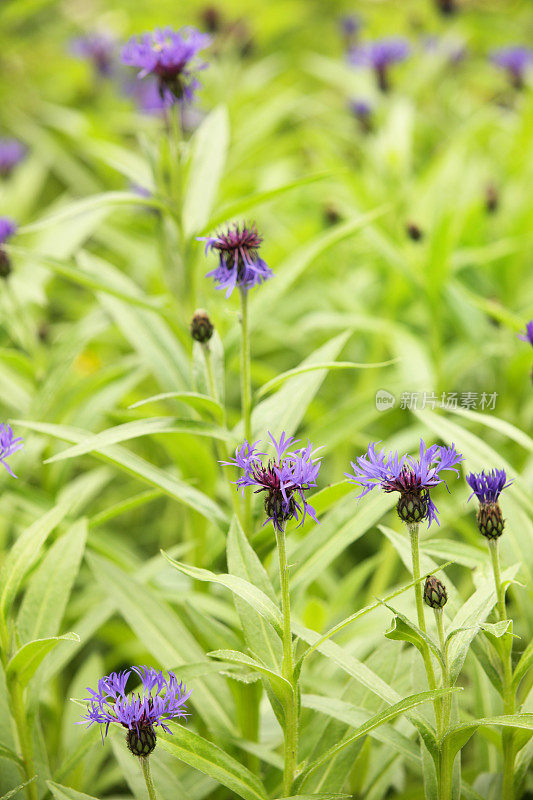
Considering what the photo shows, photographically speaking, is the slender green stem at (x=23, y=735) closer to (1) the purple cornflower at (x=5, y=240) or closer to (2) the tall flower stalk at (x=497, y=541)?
(2) the tall flower stalk at (x=497, y=541)

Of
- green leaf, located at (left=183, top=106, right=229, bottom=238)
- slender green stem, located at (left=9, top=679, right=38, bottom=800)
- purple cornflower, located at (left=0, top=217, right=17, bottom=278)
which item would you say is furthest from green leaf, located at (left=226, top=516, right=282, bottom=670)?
purple cornflower, located at (left=0, top=217, right=17, bottom=278)

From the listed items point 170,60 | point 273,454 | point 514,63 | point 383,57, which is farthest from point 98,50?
point 273,454

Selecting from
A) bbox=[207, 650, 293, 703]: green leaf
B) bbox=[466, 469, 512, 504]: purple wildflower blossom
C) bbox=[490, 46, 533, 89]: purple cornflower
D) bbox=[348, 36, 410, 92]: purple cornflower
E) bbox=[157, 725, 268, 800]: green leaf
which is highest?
bbox=[490, 46, 533, 89]: purple cornflower

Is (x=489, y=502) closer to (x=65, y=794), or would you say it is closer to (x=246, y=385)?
(x=246, y=385)

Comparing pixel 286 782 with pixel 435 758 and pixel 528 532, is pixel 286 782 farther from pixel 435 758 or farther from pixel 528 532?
pixel 528 532

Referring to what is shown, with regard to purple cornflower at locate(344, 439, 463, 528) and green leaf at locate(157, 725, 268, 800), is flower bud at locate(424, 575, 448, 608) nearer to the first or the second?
purple cornflower at locate(344, 439, 463, 528)

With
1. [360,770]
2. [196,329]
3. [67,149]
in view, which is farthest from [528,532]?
[67,149]
